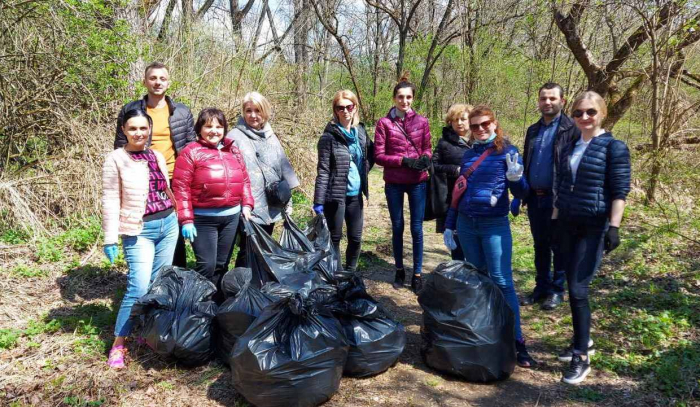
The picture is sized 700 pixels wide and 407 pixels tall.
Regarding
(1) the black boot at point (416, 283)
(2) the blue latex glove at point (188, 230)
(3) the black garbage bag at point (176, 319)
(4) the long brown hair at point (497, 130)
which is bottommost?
(1) the black boot at point (416, 283)

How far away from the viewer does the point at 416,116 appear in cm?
390

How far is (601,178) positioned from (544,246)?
1328mm

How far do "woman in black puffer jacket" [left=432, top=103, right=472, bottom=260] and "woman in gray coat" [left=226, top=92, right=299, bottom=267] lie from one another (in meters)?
1.32

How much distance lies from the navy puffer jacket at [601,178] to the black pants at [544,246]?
96 centimetres

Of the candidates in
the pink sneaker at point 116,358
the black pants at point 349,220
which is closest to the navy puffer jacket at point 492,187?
the black pants at point 349,220

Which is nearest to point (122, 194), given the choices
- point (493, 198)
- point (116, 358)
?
point (116, 358)

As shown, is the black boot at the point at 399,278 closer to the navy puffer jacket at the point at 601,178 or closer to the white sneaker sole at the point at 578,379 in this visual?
the white sneaker sole at the point at 578,379

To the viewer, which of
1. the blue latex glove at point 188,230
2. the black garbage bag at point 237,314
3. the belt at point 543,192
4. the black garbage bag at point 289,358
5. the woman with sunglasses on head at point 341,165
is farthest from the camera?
the woman with sunglasses on head at point 341,165

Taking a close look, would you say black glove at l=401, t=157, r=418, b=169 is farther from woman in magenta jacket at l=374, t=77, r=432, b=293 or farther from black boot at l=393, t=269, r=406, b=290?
black boot at l=393, t=269, r=406, b=290

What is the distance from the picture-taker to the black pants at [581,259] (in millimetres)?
2596

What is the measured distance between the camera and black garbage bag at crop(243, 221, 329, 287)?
9.74 feet

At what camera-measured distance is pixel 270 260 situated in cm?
299

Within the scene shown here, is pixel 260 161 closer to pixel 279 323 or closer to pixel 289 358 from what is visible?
pixel 279 323

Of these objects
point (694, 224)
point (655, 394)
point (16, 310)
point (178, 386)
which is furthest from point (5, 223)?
point (694, 224)
